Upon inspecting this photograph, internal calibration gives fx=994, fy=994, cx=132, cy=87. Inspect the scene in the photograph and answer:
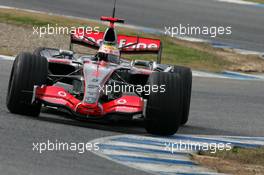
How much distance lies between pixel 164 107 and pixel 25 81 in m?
1.69

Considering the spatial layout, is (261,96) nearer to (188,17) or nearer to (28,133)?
(28,133)

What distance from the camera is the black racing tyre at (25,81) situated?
11.8m

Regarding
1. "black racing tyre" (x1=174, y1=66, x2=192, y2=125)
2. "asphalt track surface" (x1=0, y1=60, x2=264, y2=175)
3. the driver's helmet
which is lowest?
"asphalt track surface" (x1=0, y1=60, x2=264, y2=175)

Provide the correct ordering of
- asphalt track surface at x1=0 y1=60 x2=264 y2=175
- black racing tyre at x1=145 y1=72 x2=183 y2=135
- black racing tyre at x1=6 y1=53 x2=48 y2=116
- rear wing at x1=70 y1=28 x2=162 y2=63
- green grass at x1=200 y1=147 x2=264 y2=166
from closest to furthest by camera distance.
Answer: asphalt track surface at x1=0 y1=60 x2=264 y2=175 < green grass at x1=200 y1=147 x2=264 y2=166 < black racing tyre at x1=145 y1=72 x2=183 y2=135 < black racing tyre at x1=6 y1=53 x2=48 y2=116 < rear wing at x1=70 y1=28 x2=162 y2=63

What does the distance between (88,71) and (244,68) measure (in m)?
8.09

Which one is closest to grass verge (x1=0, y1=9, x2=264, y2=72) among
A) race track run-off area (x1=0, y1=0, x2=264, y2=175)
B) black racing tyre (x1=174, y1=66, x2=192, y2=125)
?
race track run-off area (x1=0, y1=0, x2=264, y2=175)

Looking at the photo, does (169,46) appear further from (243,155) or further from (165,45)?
(243,155)

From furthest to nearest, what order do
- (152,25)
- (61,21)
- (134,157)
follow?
(152,25) < (61,21) < (134,157)

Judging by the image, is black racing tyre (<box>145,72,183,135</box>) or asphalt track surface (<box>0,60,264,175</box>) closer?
asphalt track surface (<box>0,60,264,175</box>)

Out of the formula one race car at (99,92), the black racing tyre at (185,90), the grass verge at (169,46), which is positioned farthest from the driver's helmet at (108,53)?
the grass verge at (169,46)

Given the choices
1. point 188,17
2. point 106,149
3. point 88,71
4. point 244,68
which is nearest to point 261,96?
point 244,68

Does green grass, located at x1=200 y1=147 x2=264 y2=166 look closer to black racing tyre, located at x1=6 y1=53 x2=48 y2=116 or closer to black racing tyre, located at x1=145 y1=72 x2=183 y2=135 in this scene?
black racing tyre, located at x1=145 y1=72 x2=183 y2=135

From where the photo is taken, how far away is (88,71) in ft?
40.2

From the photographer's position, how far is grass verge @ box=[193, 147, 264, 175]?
10.2m
